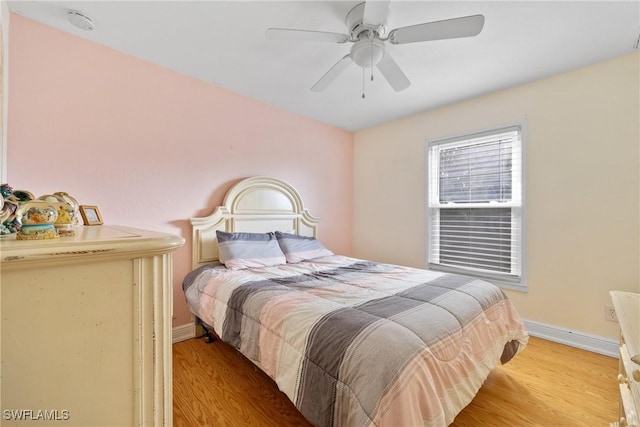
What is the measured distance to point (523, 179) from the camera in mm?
2602

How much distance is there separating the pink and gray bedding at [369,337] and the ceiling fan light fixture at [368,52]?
152cm

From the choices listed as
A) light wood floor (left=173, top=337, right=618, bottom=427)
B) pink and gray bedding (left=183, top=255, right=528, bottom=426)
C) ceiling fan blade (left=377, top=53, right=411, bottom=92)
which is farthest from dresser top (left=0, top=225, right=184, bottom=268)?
ceiling fan blade (left=377, top=53, right=411, bottom=92)

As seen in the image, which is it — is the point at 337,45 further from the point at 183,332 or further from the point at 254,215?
the point at 183,332

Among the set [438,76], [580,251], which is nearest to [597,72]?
[438,76]

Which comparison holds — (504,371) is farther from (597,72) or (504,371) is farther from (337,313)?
(597,72)

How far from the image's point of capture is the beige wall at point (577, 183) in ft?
7.00

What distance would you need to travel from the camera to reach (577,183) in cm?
234

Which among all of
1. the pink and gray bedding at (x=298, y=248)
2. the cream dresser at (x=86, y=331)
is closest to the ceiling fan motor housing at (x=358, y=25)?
the cream dresser at (x=86, y=331)

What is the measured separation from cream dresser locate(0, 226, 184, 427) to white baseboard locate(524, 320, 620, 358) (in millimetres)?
3093

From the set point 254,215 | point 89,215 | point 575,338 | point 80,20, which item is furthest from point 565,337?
point 80,20

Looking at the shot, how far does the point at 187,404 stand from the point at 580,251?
10.5ft

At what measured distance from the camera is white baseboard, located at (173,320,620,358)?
2.18 m

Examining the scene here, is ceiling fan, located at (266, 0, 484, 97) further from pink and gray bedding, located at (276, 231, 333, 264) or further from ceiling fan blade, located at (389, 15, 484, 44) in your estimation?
pink and gray bedding, located at (276, 231, 333, 264)

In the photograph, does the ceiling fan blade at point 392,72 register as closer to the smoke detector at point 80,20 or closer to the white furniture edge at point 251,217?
the white furniture edge at point 251,217
